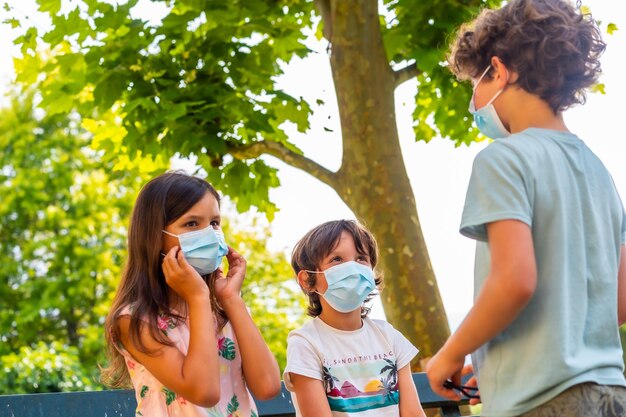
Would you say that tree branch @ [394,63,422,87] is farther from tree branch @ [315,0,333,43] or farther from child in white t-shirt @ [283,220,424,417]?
child in white t-shirt @ [283,220,424,417]

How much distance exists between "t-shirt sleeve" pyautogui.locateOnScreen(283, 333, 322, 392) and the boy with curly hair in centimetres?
125

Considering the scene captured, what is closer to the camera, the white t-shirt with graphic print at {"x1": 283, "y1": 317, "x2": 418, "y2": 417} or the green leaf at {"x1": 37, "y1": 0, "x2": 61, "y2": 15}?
the white t-shirt with graphic print at {"x1": 283, "y1": 317, "x2": 418, "y2": 417}

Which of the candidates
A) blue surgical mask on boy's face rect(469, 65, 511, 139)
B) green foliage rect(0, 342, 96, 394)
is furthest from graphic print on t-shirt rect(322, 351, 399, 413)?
green foliage rect(0, 342, 96, 394)

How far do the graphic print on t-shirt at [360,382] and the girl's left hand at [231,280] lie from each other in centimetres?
48

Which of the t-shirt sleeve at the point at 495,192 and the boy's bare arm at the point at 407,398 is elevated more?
the t-shirt sleeve at the point at 495,192

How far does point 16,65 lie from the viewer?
7113 mm

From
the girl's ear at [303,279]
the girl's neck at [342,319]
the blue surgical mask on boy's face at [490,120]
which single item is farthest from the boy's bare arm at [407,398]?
the blue surgical mask on boy's face at [490,120]

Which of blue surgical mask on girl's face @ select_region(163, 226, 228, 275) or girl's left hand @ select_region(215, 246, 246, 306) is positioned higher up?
blue surgical mask on girl's face @ select_region(163, 226, 228, 275)

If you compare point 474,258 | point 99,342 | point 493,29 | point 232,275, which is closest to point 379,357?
point 232,275

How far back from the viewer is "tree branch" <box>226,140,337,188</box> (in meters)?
6.59

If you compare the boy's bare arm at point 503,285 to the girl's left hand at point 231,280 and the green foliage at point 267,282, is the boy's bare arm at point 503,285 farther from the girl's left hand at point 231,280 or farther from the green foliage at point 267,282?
the green foliage at point 267,282

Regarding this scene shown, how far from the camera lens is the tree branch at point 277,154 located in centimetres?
659

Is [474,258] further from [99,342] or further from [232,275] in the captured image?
[99,342]

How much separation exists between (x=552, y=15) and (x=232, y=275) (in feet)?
5.36
